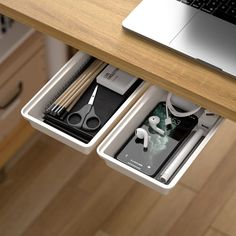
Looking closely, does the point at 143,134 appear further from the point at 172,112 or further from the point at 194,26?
the point at 194,26

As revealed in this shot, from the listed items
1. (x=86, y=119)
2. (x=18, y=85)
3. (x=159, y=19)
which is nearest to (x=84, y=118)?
(x=86, y=119)

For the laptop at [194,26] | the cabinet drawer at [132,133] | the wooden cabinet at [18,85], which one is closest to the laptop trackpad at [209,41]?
the laptop at [194,26]

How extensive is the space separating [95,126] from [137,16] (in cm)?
22

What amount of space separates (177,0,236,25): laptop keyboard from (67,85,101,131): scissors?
0.92ft

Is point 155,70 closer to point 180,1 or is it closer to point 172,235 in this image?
point 180,1

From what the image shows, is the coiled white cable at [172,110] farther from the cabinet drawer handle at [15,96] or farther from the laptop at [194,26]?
the cabinet drawer handle at [15,96]

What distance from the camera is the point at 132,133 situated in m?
1.23

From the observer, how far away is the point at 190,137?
1.22 metres

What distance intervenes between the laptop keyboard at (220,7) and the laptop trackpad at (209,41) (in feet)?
0.04

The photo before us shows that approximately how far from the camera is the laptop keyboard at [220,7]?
1169mm

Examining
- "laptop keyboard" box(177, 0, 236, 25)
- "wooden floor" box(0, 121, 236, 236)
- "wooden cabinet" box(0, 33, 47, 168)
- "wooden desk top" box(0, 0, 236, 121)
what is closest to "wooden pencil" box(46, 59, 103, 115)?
"wooden desk top" box(0, 0, 236, 121)

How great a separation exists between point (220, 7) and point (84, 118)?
1.09 feet

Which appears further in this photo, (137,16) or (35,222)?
(35,222)

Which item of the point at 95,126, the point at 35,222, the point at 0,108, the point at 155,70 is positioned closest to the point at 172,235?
the point at 35,222
